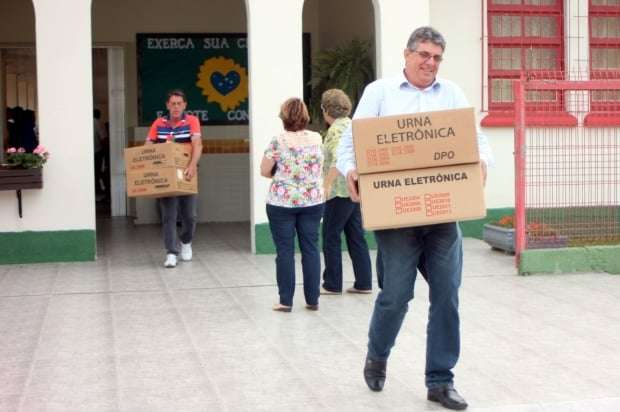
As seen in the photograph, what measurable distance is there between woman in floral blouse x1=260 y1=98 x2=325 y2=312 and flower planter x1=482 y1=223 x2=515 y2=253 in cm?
368

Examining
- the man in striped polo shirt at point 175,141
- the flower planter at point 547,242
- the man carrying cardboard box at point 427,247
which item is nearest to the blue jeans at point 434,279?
the man carrying cardboard box at point 427,247

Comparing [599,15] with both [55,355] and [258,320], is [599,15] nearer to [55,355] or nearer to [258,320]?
[258,320]

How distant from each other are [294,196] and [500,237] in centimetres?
413

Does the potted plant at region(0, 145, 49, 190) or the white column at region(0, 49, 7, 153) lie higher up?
the white column at region(0, 49, 7, 153)

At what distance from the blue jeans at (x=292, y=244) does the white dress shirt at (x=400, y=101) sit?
276 cm

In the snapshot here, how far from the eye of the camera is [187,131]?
1152 centimetres

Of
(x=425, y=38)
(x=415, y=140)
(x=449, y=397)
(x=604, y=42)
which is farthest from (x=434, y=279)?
(x=604, y=42)

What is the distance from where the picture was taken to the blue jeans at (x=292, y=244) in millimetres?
8695

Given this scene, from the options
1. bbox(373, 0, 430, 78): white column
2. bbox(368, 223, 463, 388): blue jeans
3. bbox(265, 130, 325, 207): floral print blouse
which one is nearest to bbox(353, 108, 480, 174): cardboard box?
bbox(368, 223, 463, 388): blue jeans

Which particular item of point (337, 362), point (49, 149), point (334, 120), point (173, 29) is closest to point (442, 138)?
point (337, 362)

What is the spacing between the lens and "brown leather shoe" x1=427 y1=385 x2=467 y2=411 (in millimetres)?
5805

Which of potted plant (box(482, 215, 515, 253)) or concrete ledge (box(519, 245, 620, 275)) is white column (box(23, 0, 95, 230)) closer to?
potted plant (box(482, 215, 515, 253))

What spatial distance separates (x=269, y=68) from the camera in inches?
482

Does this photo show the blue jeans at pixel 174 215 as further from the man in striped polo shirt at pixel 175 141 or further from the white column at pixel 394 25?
the white column at pixel 394 25
